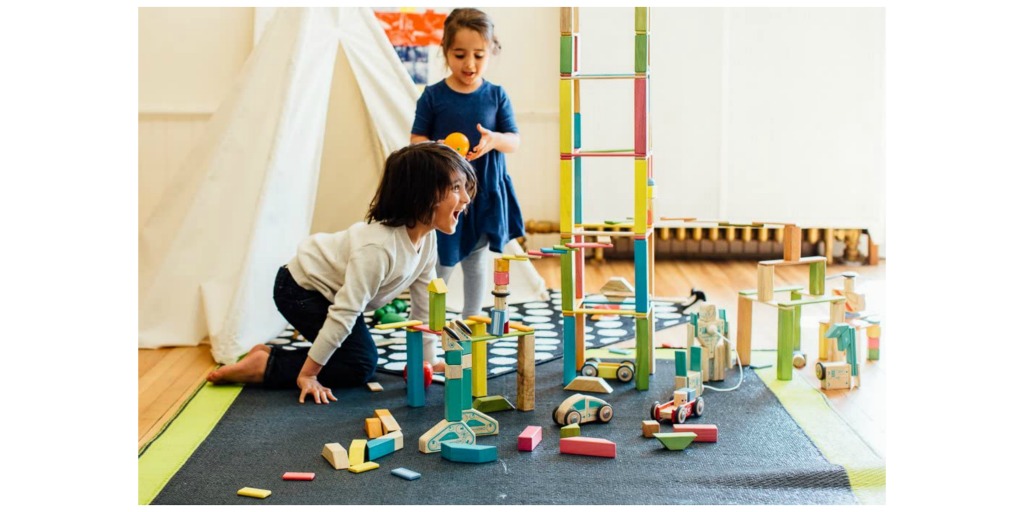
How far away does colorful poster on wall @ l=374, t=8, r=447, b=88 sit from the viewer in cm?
403

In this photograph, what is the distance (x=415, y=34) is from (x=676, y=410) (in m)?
2.54

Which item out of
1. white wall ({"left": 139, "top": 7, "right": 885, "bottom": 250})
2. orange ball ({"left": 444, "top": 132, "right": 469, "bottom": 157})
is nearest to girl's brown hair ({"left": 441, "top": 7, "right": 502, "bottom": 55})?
orange ball ({"left": 444, "top": 132, "right": 469, "bottom": 157})

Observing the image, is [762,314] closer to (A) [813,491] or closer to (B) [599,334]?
(B) [599,334]

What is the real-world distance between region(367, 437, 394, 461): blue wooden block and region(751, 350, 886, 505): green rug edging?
2.54ft

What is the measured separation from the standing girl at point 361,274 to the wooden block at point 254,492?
0.50 m

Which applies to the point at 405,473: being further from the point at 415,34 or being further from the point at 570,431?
the point at 415,34

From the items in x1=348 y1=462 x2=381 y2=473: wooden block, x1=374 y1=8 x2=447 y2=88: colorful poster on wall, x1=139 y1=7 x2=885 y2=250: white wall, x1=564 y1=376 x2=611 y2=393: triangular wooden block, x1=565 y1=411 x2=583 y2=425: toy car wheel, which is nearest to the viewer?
x1=348 y1=462 x2=381 y2=473: wooden block

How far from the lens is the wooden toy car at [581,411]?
191cm

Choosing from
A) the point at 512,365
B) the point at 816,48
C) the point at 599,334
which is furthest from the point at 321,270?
the point at 816,48

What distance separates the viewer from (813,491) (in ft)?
5.24

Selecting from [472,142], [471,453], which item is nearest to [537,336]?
[472,142]

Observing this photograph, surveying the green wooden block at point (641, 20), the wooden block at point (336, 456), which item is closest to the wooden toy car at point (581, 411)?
the wooden block at point (336, 456)

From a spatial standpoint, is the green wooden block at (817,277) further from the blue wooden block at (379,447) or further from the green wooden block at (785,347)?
the blue wooden block at (379,447)

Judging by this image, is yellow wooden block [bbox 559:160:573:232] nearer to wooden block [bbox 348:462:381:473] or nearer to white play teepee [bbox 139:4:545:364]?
wooden block [bbox 348:462:381:473]
